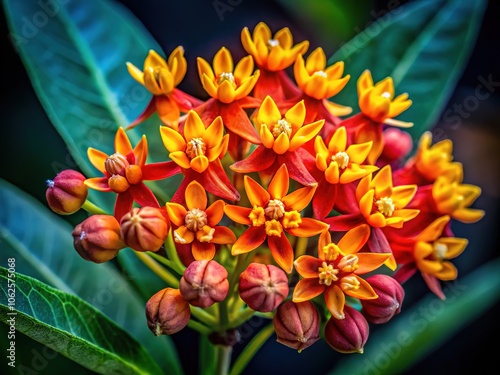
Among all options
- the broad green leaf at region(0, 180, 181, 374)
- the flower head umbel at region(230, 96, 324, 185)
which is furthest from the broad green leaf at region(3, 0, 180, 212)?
the flower head umbel at region(230, 96, 324, 185)

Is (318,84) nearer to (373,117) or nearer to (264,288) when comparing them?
(373,117)

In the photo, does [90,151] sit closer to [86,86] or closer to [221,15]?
[86,86]

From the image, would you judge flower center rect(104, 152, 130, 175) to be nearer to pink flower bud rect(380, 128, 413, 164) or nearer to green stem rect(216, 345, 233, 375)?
green stem rect(216, 345, 233, 375)

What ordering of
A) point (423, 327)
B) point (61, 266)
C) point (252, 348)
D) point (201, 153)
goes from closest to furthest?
point (201, 153) → point (252, 348) → point (61, 266) → point (423, 327)

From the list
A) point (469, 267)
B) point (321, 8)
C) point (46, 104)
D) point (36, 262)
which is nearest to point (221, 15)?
point (321, 8)

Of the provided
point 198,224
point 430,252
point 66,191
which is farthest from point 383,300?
point 66,191
